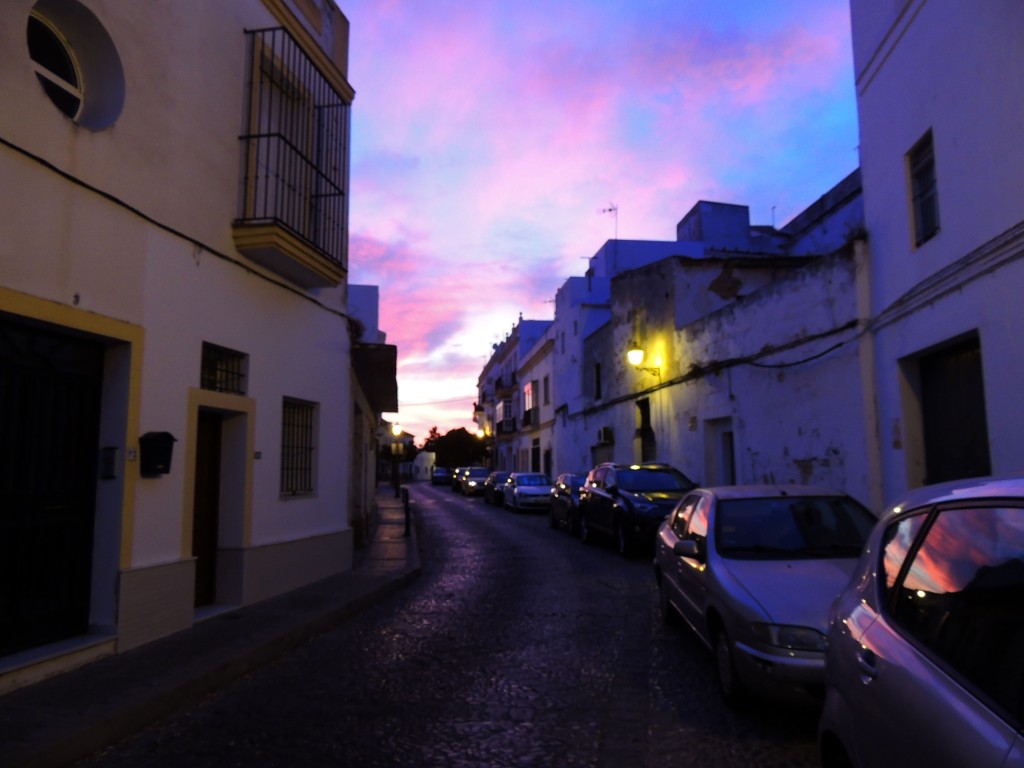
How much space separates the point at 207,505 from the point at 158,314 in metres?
2.40

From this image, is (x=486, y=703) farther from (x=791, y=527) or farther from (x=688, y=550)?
(x=791, y=527)

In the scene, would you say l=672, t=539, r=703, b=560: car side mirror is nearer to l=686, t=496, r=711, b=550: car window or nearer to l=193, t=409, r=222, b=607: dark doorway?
l=686, t=496, r=711, b=550: car window

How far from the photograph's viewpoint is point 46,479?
6.00 metres

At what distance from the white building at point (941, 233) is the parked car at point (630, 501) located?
3745 mm

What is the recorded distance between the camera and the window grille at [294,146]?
873 cm

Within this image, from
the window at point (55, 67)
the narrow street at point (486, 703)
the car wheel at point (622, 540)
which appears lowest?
the narrow street at point (486, 703)

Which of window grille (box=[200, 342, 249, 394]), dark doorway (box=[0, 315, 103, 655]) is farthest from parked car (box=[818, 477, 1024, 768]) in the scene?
window grille (box=[200, 342, 249, 394])

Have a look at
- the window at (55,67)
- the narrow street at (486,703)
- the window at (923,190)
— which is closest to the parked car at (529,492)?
the narrow street at (486,703)

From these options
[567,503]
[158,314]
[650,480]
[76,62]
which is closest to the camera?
[76,62]

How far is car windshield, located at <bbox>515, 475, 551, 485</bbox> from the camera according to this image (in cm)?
2681

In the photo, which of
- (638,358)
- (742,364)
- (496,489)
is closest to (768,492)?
(742,364)

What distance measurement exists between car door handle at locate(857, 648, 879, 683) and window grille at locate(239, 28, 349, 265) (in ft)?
23.5

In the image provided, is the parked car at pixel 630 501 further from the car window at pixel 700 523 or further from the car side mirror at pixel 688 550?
the car side mirror at pixel 688 550

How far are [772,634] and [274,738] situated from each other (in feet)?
10.1
